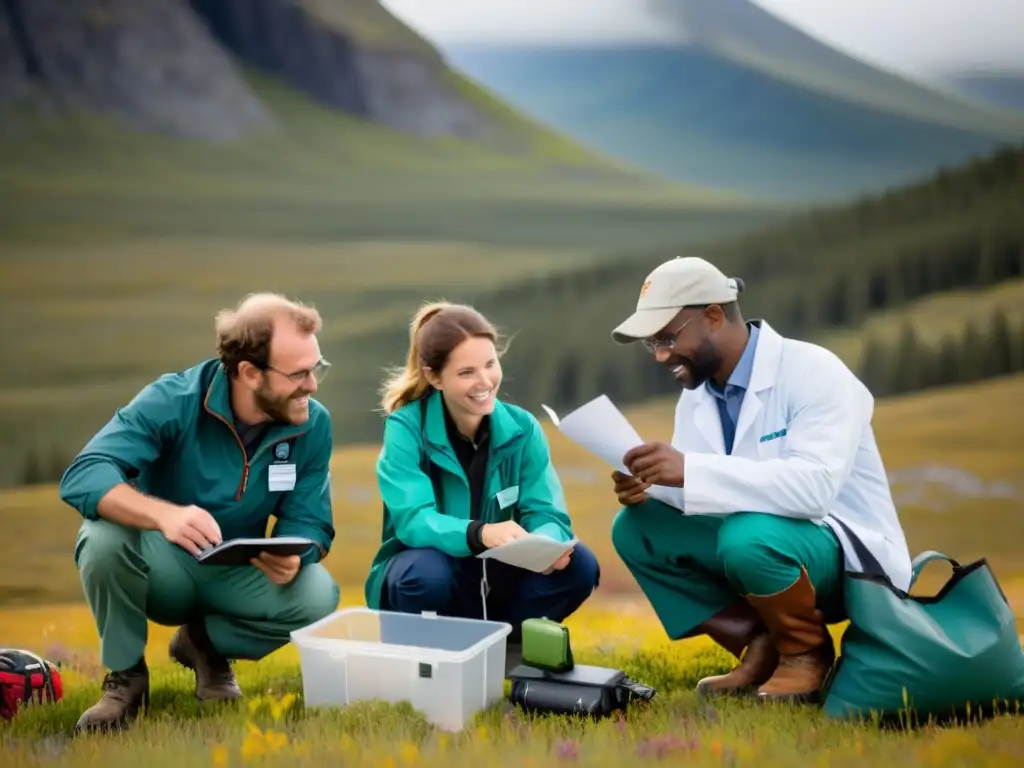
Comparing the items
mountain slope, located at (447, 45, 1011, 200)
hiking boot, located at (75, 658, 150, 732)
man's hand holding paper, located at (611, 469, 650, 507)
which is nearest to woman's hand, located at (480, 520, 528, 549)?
man's hand holding paper, located at (611, 469, 650, 507)

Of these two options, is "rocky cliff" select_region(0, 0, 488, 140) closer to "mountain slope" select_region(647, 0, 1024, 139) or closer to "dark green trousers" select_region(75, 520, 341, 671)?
"mountain slope" select_region(647, 0, 1024, 139)

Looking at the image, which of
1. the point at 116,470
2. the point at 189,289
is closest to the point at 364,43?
the point at 189,289

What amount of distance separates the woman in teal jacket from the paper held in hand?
0.36m

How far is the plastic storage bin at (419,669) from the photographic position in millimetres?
3201

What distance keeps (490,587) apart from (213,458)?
0.99 meters

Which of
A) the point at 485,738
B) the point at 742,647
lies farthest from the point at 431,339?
the point at 742,647

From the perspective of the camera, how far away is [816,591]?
3.40 meters

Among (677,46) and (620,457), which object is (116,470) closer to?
(620,457)

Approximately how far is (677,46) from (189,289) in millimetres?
6410

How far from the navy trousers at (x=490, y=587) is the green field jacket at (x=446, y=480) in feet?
0.20

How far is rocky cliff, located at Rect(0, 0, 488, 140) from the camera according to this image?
1191cm

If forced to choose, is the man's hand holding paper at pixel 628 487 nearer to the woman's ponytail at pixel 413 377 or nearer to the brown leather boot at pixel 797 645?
the brown leather boot at pixel 797 645

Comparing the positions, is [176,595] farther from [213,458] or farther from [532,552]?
[532,552]

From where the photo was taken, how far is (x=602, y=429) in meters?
3.30
